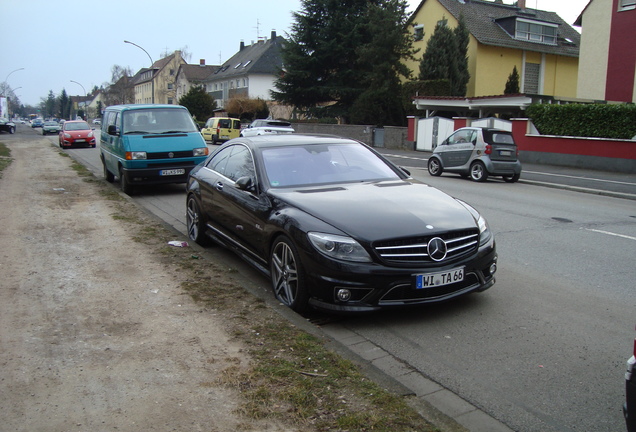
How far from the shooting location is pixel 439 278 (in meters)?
4.99

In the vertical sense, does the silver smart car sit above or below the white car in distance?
below

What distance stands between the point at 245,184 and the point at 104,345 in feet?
8.01

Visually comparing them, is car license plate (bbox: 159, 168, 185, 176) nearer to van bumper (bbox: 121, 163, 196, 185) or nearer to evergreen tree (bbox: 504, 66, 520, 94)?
van bumper (bbox: 121, 163, 196, 185)

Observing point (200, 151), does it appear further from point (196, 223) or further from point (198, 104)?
point (198, 104)

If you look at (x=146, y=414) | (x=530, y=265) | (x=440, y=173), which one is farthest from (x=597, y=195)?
(x=146, y=414)

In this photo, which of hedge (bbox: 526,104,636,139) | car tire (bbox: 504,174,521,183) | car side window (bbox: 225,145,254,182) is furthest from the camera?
hedge (bbox: 526,104,636,139)

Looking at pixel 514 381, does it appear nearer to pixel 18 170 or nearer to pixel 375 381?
pixel 375 381

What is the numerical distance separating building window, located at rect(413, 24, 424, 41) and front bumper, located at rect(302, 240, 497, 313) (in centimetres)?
3981

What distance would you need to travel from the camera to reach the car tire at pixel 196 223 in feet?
25.9

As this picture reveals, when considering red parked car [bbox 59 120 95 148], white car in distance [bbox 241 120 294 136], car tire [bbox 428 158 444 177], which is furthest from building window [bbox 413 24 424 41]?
car tire [bbox 428 158 444 177]

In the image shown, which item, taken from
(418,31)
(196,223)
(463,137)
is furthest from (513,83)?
(196,223)

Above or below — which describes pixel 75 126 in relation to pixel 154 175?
above

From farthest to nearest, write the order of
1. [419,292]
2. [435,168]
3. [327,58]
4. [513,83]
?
[327,58], [513,83], [435,168], [419,292]

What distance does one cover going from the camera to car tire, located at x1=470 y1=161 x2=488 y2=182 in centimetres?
1758
